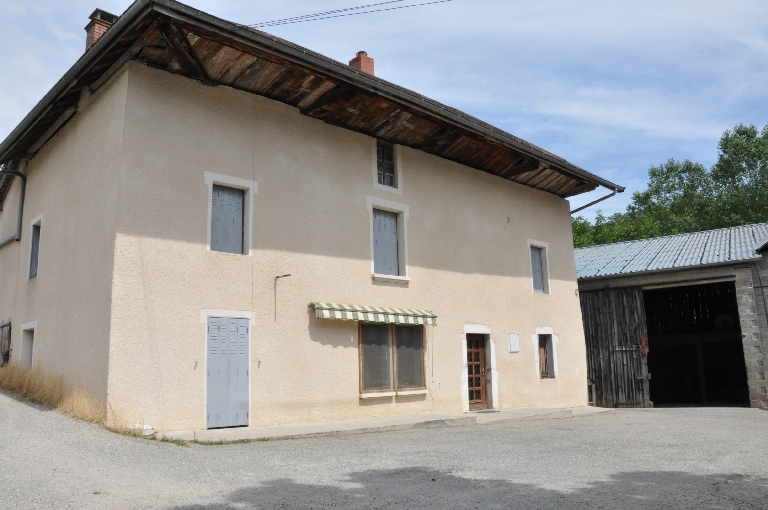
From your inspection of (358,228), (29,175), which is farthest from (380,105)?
(29,175)

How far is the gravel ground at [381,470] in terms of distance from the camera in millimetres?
5176

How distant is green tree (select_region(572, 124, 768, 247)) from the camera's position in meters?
35.7

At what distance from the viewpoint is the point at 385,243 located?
1255cm

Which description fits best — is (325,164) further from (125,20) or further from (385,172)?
(125,20)

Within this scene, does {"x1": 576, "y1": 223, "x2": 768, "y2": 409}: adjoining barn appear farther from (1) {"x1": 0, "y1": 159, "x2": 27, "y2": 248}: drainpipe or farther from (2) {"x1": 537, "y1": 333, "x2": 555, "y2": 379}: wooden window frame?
(1) {"x1": 0, "y1": 159, "x2": 27, "y2": 248}: drainpipe

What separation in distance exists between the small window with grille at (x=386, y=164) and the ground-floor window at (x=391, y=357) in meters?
2.94

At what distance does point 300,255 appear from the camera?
10.9 m

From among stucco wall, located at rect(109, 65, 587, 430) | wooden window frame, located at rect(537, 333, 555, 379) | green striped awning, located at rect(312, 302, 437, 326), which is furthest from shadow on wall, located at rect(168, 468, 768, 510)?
wooden window frame, located at rect(537, 333, 555, 379)

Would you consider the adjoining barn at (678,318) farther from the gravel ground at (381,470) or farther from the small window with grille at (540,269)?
the gravel ground at (381,470)

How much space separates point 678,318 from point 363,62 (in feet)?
50.3

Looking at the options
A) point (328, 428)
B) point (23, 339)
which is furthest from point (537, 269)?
point (23, 339)

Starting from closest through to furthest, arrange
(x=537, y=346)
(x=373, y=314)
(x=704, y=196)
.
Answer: (x=373, y=314), (x=537, y=346), (x=704, y=196)

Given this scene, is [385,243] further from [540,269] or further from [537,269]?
[540,269]

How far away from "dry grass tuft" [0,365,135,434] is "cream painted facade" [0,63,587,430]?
0.17m
